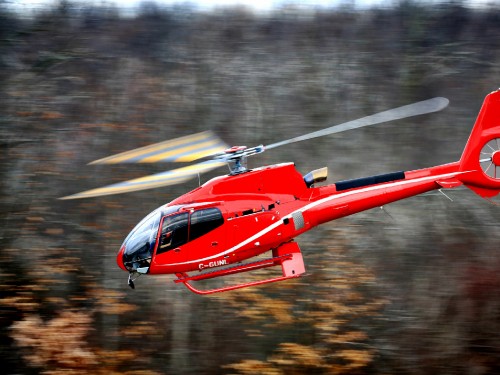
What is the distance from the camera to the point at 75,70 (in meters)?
17.5

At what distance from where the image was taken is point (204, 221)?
9.91 m

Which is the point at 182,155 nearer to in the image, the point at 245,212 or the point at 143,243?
the point at 245,212

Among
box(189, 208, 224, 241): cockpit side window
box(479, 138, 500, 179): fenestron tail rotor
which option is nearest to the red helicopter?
box(189, 208, 224, 241): cockpit side window

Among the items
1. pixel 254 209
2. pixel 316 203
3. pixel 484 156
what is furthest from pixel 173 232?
pixel 484 156

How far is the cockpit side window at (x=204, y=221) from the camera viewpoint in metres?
9.88

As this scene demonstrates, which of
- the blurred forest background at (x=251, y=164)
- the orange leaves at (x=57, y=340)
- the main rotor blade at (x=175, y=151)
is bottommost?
the orange leaves at (x=57, y=340)

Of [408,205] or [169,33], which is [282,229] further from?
[169,33]

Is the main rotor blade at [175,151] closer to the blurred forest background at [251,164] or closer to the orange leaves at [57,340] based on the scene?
the blurred forest background at [251,164]

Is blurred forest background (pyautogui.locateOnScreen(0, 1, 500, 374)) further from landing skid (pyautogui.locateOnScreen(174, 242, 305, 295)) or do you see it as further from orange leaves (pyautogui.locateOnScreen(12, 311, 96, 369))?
landing skid (pyautogui.locateOnScreen(174, 242, 305, 295))

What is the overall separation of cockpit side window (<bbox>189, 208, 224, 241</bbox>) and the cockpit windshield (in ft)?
1.03

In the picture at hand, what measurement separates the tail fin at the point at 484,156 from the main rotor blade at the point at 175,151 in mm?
4093

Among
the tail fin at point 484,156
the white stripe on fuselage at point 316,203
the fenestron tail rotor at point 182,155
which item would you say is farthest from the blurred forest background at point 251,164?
the fenestron tail rotor at point 182,155

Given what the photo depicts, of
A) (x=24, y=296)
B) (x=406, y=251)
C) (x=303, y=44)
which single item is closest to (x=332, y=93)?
(x=303, y=44)

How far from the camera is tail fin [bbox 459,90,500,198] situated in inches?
428
